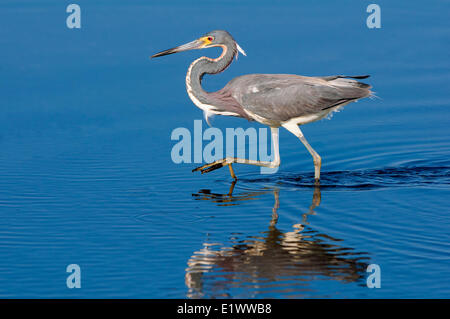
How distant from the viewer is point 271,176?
511 inches

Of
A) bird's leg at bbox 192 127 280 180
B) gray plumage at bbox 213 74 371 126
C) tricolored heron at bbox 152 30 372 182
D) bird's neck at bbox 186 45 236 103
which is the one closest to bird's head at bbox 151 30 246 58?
tricolored heron at bbox 152 30 372 182

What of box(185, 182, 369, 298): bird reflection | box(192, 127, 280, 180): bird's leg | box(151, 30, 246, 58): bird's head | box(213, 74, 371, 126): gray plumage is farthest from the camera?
box(151, 30, 246, 58): bird's head

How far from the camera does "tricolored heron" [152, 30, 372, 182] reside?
1249cm

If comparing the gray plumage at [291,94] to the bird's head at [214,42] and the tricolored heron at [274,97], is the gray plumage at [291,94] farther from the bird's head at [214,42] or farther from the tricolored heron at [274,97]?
the bird's head at [214,42]

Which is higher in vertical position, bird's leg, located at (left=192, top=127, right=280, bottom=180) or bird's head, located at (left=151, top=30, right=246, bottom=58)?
bird's head, located at (left=151, top=30, right=246, bottom=58)

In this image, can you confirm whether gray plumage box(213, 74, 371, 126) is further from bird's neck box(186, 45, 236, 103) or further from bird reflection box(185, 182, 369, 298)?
bird reflection box(185, 182, 369, 298)

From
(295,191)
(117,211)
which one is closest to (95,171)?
(117,211)

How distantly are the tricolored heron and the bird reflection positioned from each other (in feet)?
7.70

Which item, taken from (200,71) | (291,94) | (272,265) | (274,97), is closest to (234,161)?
(274,97)

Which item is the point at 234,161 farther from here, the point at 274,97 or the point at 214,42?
the point at 214,42

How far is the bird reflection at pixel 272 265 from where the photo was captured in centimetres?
876
